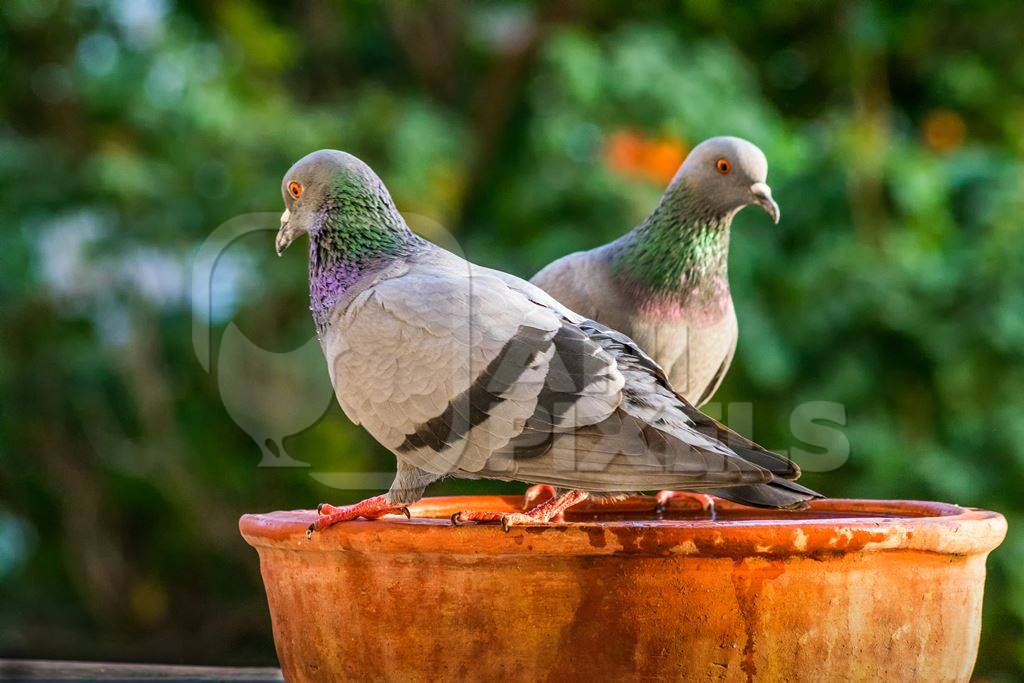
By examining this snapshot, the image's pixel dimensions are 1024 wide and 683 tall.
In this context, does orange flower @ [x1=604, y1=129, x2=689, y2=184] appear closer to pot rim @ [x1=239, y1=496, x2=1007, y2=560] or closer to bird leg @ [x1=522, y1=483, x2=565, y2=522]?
bird leg @ [x1=522, y1=483, x2=565, y2=522]

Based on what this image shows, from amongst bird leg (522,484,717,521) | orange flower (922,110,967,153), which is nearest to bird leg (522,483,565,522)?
bird leg (522,484,717,521)

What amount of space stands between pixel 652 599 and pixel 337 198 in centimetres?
101

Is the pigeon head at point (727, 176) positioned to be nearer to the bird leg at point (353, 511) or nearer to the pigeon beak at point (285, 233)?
the pigeon beak at point (285, 233)

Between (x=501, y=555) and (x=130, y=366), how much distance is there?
456 centimetres

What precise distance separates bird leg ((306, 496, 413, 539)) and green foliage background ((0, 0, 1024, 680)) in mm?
2816

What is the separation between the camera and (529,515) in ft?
5.84

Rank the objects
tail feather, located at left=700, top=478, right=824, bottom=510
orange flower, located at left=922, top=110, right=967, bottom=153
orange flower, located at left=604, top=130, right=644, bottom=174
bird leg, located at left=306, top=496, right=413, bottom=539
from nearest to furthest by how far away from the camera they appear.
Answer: bird leg, located at left=306, top=496, right=413, bottom=539, tail feather, located at left=700, top=478, right=824, bottom=510, orange flower, located at left=604, top=130, right=644, bottom=174, orange flower, located at left=922, top=110, right=967, bottom=153

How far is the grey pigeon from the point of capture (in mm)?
2402

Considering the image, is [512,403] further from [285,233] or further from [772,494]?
[285,233]

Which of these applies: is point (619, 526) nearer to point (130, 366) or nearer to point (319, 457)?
point (319, 457)

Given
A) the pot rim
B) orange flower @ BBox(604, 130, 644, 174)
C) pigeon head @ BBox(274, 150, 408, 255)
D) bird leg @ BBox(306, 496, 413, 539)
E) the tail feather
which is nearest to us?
the pot rim

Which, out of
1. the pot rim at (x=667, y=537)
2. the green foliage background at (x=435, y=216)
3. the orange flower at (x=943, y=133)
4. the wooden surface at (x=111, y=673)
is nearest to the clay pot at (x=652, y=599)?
the pot rim at (x=667, y=537)

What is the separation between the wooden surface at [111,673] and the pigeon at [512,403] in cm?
90

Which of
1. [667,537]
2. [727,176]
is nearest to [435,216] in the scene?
[727,176]
